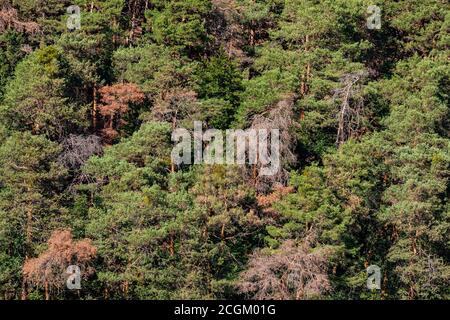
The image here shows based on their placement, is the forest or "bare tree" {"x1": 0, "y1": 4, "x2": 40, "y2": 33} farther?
"bare tree" {"x1": 0, "y1": 4, "x2": 40, "y2": 33}

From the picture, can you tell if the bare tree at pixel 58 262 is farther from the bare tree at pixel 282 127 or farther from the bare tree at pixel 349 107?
the bare tree at pixel 349 107

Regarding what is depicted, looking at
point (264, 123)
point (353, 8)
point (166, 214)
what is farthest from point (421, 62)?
point (166, 214)

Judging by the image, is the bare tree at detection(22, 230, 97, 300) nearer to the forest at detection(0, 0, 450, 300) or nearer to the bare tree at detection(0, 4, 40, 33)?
the forest at detection(0, 0, 450, 300)

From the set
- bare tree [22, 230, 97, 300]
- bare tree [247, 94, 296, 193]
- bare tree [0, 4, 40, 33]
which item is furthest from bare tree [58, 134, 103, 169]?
bare tree [0, 4, 40, 33]

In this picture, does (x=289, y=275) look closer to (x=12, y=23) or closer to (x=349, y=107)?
(x=349, y=107)

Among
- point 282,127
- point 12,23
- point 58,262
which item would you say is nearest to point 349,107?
point 282,127

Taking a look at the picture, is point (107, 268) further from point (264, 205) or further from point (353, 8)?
point (353, 8)

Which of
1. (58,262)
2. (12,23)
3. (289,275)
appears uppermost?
(12,23)
